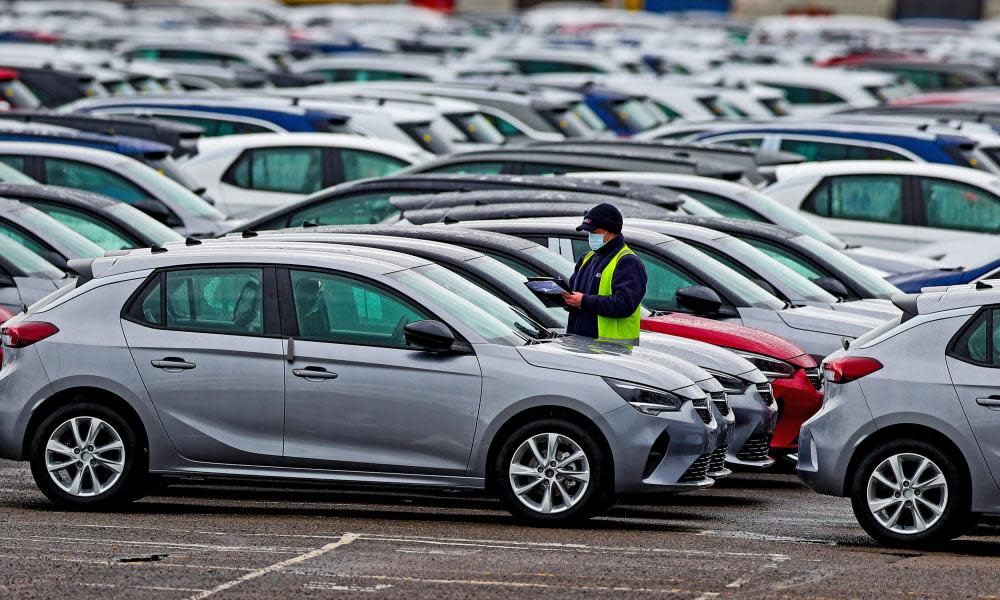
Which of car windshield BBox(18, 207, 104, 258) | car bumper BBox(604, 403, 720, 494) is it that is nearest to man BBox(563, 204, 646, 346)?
car bumper BBox(604, 403, 720, 494)

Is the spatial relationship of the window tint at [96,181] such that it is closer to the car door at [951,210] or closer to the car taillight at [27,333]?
the car door at [951,210]

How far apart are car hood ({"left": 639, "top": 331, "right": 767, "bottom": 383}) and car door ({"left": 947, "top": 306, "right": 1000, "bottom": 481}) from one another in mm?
2008

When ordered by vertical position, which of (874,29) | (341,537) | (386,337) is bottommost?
(341,537)

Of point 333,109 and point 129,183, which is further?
point 333,109

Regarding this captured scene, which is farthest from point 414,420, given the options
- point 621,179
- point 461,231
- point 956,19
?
point 956,19

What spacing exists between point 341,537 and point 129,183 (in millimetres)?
9418

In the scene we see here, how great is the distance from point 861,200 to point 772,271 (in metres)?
5.76

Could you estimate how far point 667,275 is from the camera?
13734 millimetres

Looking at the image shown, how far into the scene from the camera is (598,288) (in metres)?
12.0

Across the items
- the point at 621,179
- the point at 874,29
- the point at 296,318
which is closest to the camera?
the point at 296,318

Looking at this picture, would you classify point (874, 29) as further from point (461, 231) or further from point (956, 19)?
point (461, 231)

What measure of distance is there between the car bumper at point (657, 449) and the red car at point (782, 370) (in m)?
2.17

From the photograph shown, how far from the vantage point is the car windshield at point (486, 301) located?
36.6ft

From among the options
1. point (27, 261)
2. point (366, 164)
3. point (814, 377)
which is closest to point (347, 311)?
point (814, 377)
